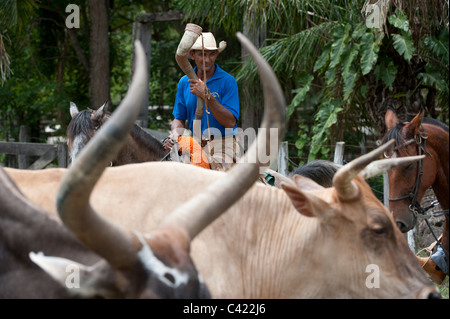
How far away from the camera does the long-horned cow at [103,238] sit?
8.00 ft

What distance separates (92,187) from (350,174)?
1706mm

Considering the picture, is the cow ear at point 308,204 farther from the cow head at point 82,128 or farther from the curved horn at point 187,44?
the cow head at point 82,128

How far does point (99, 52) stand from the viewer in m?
13.2

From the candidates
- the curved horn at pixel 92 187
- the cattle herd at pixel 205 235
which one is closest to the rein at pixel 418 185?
the cattle herd at pixel 205 235

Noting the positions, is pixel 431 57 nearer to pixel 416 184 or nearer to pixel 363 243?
pixel 416 184

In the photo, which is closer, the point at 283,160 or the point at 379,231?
the point at 379,231

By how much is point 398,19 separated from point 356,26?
803 millimetres

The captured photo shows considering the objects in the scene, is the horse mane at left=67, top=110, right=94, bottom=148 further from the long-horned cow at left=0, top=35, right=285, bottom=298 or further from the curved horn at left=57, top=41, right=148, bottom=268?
the curved horn at left=57, top=41, right=148, bottom=268

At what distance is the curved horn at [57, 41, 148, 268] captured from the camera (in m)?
2.42

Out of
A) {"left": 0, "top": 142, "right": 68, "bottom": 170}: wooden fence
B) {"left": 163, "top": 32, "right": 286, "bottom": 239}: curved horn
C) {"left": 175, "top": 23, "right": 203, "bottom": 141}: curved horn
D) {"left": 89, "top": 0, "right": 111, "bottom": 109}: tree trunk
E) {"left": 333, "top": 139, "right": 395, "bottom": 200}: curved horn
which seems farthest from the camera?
{"left": 89, "top": 0, "right": 111, "bottom": 109}: tree trunk

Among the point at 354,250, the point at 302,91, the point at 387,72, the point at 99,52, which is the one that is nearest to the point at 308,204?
the point at 354,250

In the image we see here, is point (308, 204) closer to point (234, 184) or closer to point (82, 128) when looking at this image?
point (234, 184)

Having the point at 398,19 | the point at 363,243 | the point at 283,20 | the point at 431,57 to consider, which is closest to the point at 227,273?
the point at 363,243

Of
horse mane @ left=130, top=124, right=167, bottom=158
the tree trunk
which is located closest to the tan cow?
horse mane @ left=130, top=124, right=167, bottom=158
